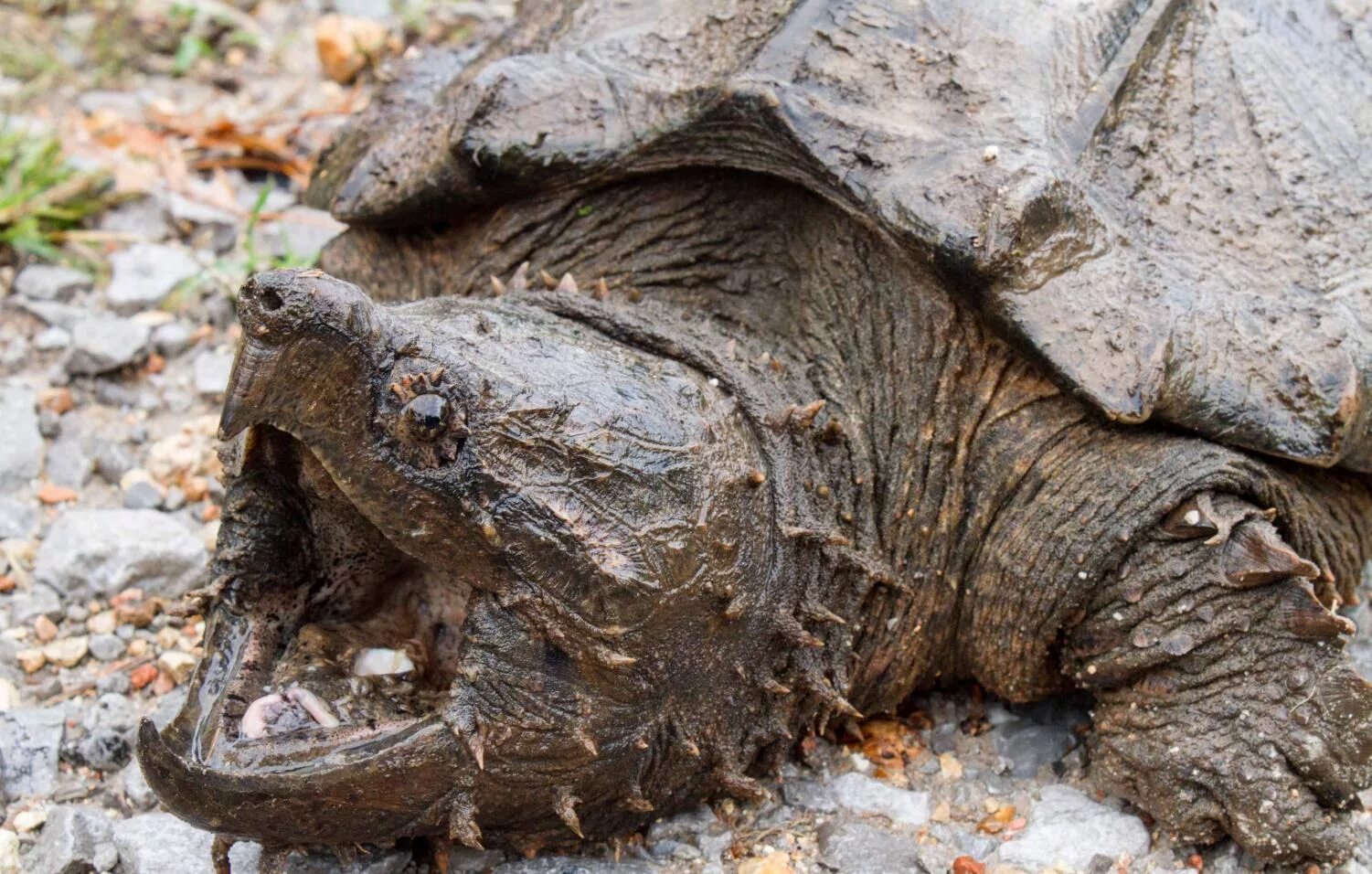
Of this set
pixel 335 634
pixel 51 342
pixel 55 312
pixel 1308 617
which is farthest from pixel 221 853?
pixel 55 312

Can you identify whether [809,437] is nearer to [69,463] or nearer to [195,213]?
[69,463]

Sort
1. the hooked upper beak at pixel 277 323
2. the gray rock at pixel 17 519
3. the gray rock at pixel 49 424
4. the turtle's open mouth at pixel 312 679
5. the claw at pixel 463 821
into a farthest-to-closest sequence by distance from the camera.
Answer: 1. the gray rock at pixel 49 424
2. the gray rock at pixel 17 519
3. the claw at pixel 463 821
4. the turtle's open mouth at pixel 312 679
5. the hooked upper beak at pixel 277 323

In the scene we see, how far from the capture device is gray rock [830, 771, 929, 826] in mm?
3025

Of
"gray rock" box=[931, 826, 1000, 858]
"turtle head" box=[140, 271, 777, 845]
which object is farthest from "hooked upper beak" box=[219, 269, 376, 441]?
"gray rock" box=[931, 826, 1000, 858]

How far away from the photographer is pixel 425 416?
2352mm

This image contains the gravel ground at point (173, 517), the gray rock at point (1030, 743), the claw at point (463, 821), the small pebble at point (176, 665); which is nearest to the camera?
the claw at point (463, 821)

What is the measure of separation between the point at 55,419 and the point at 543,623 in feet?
7.49

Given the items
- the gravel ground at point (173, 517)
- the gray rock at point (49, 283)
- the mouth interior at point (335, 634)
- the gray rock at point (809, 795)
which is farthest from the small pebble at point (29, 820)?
the gray rock at point (49, 283)

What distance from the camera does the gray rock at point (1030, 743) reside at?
319 centimetres

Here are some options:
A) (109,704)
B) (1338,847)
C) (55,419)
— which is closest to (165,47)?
(55,419)

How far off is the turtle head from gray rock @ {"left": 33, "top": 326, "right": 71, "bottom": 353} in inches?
76.8

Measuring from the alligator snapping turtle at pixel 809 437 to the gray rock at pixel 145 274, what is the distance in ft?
4.96

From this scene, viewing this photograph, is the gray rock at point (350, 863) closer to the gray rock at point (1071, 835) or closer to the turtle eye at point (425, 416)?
the turtle eye at point (425, 416)

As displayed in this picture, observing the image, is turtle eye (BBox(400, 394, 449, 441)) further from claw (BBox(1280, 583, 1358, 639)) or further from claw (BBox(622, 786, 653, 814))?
claw (BBox(1280, 583, 1358, 639))
